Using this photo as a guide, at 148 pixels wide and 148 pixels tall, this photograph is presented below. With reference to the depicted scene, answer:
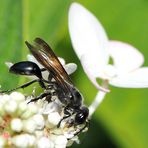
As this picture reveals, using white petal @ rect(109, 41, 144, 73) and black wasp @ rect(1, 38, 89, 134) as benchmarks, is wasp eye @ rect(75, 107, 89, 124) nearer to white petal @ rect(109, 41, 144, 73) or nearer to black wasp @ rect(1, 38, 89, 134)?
black wasp @ rect(1, 38, 89, 134)

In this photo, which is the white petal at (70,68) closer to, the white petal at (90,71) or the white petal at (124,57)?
the white petal at (90,71)

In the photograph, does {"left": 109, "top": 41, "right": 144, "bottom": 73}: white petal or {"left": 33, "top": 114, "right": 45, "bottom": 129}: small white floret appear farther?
{"left": 109, "top": 41, "right": 144, "bottom": 73}: white petal

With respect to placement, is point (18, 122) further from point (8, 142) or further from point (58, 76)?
point (58, 76)

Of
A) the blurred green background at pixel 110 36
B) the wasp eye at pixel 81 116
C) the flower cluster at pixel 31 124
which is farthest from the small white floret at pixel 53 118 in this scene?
the blurred green background at pixel 110 36

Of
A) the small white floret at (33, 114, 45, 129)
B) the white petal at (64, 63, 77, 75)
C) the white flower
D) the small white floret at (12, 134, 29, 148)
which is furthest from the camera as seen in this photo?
the white flower

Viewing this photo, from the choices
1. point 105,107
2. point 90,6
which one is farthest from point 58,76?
point 90,6

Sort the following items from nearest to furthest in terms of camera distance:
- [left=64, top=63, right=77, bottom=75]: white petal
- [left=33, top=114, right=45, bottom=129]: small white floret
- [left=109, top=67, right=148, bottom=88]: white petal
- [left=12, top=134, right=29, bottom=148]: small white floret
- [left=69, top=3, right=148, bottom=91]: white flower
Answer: [left=12, top=134, right=29, bottom=148]: small white floret, [left=33, top=114, right=45, bottom=129]: small white floret, [left=64, top=63, right=77, bottom=75]: white petal, [left=109, top=67, right=148, bottom=88]: white petal, [left=69, top=3, right=148, bottom=91]: white flower

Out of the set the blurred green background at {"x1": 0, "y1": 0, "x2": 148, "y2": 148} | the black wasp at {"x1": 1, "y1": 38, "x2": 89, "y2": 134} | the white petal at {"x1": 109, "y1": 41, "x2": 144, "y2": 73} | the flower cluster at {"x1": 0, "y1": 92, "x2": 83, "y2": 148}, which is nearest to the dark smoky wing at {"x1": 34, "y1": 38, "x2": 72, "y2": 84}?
the black wasp at {"x1": 1, "y1": 38, "x2": 89, "y2": 134}
